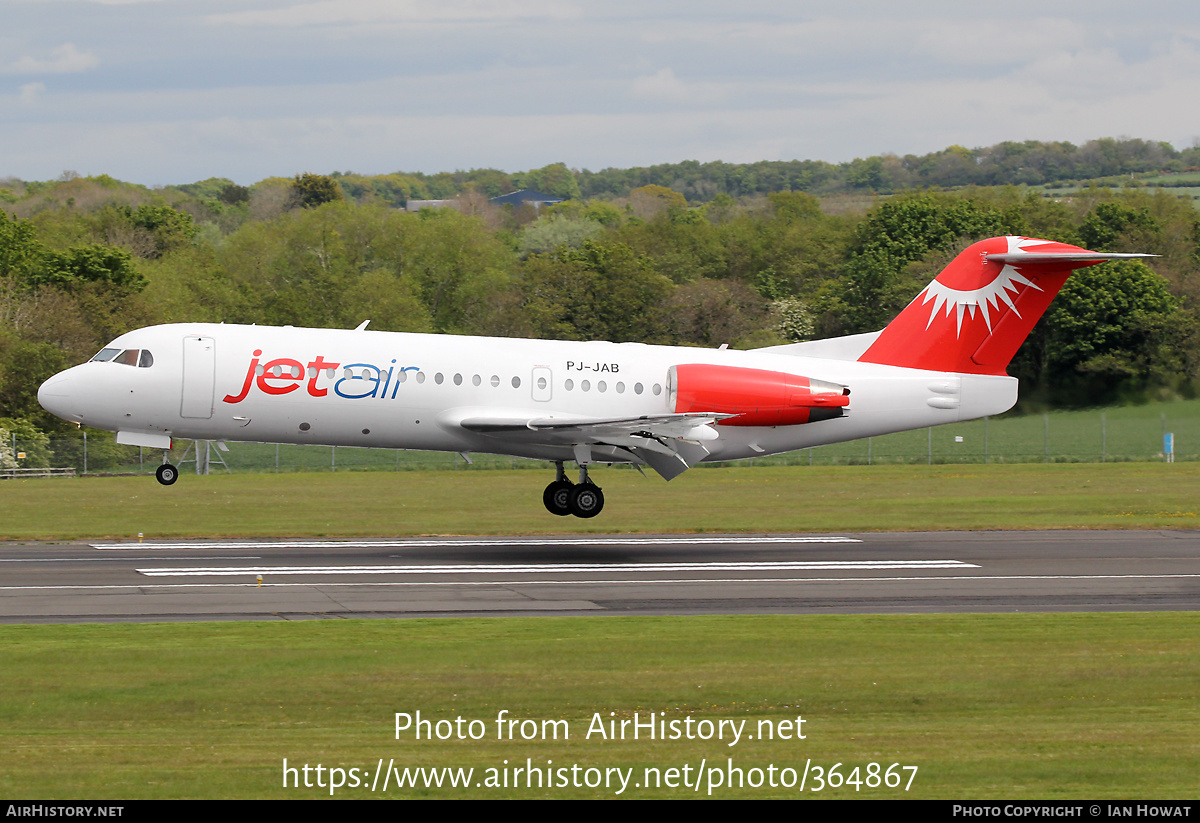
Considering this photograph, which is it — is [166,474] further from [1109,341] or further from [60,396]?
[1109,341]

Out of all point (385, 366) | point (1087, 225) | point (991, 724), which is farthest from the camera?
point (1087, 225)

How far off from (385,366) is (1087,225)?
7798cm

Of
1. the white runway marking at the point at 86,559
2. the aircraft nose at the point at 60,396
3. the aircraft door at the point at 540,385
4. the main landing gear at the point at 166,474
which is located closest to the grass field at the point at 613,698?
the main landing gear at the point at 166,474

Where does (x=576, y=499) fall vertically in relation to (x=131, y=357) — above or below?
below

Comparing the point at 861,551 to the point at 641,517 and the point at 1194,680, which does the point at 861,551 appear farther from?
the point at 1194,680

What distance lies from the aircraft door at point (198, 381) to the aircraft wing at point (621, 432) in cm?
577

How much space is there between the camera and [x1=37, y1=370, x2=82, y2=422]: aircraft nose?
3078 centimetres

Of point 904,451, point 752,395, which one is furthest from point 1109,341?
point 752,395

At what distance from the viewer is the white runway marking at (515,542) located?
114 feet

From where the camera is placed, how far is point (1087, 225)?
97.4 meters

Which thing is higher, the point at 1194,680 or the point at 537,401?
the point at 537,401

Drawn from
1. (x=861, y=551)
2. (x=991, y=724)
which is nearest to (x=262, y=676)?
(x=991, y=724)

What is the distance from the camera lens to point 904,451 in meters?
68.6

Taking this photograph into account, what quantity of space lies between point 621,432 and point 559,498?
2.37m
